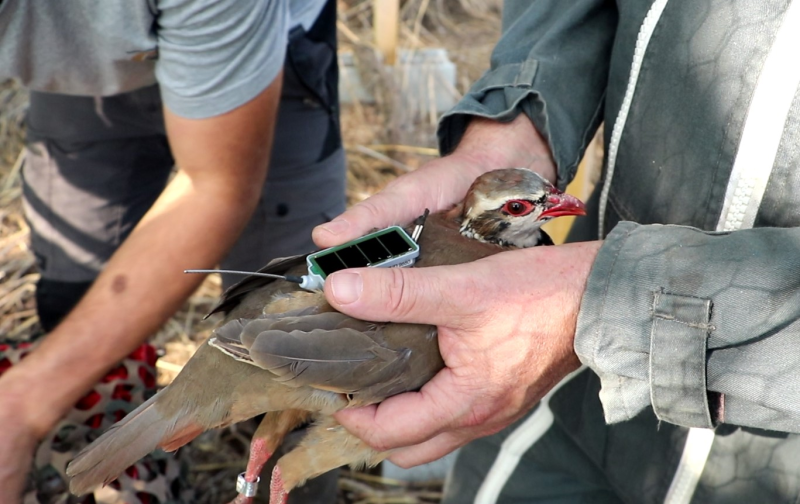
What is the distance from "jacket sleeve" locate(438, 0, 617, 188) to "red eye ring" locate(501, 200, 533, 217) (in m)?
0.17

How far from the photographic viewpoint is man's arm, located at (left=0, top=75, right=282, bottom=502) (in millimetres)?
2521

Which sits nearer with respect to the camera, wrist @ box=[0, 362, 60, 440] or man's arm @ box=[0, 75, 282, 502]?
wrist @ box=[0, 362, 60, 440]

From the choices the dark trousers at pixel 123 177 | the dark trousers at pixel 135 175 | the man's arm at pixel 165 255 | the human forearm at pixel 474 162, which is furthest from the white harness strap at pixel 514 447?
the dark trousers at pixel 123 177

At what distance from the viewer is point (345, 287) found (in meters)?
1.86

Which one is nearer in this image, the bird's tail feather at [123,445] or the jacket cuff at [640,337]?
the jacket cuff at [640,337]

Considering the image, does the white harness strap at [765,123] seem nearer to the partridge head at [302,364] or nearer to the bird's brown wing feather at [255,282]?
the partridge head at [302,364]

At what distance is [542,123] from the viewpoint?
7.84 feet

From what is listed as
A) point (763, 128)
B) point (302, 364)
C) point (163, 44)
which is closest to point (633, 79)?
point (763, 128)

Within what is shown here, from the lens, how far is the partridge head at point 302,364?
2014 millimetres

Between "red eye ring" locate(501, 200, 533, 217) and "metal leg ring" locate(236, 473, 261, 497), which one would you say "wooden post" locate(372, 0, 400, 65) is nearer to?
"red eye ring" locate(501, 200, 533, 217)

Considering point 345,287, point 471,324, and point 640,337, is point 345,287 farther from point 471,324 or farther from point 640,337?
point 640,337

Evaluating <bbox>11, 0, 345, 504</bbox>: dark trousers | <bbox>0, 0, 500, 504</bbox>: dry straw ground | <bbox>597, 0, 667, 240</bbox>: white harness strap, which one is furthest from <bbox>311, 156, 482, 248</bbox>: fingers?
<bbox>0, 0, 500, 504</bbox>: dry straw ground

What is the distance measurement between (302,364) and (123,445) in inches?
22.6

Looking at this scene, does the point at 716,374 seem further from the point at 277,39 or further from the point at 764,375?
the point at 277,39
